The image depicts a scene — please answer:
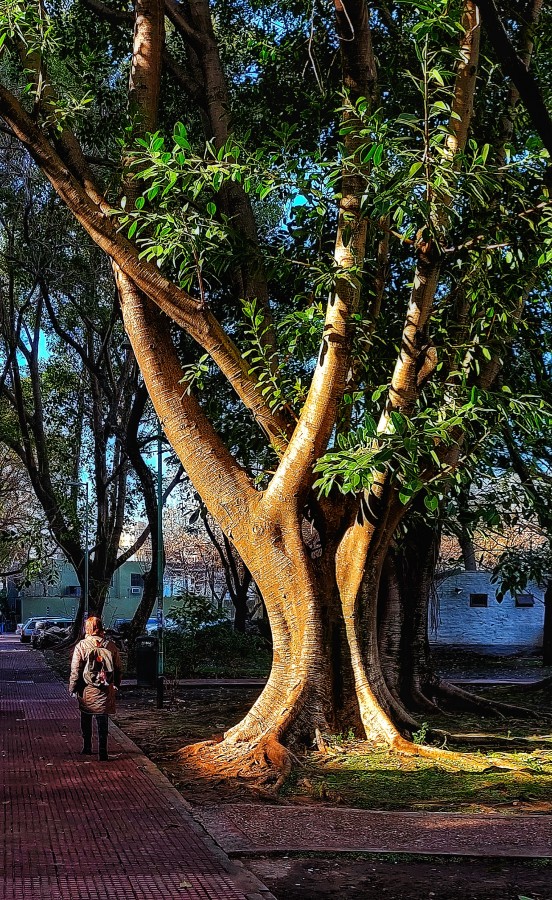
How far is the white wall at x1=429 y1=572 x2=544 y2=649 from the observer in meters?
38.2

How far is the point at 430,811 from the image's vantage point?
30.5ft

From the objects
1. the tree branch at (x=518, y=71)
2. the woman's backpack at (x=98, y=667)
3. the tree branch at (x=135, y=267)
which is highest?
the tree branch at (x=135, y=267)

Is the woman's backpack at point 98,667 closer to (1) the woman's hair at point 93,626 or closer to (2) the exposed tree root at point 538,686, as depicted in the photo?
(1) the woman's hair at point 93,626

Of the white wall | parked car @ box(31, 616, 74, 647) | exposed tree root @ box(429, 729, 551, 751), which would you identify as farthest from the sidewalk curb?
parked car @ box(31, 616, 74, 647)

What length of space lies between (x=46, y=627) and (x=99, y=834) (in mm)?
40780

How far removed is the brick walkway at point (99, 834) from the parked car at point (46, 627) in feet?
105

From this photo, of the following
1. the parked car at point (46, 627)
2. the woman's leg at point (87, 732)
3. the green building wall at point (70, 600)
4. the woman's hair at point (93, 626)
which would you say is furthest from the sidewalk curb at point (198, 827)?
the green building wall at point (70, 600)

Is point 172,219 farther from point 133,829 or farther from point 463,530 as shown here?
point 463,530

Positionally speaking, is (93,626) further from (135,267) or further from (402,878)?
(402,878)

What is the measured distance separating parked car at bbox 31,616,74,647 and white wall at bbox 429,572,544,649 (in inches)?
647

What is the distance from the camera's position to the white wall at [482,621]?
38.2m

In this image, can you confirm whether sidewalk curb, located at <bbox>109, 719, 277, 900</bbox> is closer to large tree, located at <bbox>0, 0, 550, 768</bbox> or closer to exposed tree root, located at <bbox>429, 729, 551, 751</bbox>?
large tree, located at <bbox>0, 0, 550, 768</bbox>

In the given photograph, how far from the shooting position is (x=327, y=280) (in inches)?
444

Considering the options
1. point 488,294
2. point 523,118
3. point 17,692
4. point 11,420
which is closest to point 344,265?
point 488,294
